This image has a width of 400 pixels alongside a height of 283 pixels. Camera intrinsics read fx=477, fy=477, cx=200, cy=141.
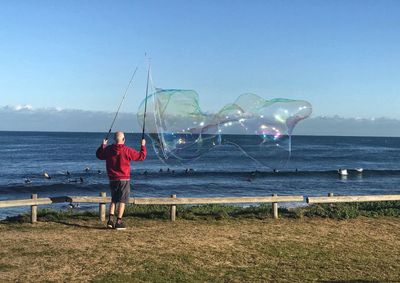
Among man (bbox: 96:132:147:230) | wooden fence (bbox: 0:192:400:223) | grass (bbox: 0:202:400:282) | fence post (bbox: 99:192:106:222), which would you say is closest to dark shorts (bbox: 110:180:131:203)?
man (bbox: 96:132:147:230)

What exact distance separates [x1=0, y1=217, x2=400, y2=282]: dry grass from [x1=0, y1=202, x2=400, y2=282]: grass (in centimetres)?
2

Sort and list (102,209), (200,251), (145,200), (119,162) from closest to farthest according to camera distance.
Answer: (200,251) → (119,162) → (102,209) → (145,200)

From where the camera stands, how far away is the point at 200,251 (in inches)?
397

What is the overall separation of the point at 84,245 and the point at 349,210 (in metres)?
9.07

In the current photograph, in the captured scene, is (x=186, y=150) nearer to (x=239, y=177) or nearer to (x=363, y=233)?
(x=363, y=233)

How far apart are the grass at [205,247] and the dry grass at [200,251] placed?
0.06ft

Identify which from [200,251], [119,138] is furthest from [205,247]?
[119,138]

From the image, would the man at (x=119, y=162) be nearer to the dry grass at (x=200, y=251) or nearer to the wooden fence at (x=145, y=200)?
the dry grass at (x=200, y=251)

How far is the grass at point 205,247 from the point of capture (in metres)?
8.47

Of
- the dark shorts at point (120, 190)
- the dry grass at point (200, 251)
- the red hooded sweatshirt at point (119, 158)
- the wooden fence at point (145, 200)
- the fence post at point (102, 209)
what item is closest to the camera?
the dry grass at point (200, 251)

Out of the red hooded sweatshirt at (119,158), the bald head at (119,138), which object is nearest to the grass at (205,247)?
the red hooded sweatshirt at (119,158)

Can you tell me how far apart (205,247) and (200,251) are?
383 millimetres

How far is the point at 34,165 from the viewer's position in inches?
2402

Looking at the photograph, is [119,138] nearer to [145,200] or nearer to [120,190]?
[120,190]
